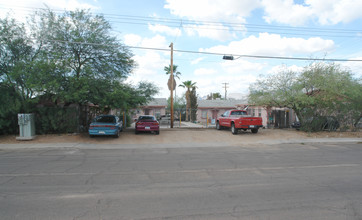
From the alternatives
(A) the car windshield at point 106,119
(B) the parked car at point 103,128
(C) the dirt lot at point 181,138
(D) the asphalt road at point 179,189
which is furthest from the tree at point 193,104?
(D) the asphalt road at point 179,189

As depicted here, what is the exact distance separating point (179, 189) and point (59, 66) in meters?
10.7

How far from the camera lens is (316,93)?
55.0ft

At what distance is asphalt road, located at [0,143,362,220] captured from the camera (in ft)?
12.5

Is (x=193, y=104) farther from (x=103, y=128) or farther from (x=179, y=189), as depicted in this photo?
(x=179, y=189)

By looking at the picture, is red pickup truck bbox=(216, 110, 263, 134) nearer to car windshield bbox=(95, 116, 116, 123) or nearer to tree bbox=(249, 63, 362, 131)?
tree bbox=(249, 63, 362, 131)

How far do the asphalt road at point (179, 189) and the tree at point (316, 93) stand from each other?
9075 millimetres

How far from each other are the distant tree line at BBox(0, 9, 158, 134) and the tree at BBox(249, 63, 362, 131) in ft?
33.2

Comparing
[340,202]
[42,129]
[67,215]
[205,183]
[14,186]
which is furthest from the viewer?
[42,129]

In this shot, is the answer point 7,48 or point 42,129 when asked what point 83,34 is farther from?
point 42,129

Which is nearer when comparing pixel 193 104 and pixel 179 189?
pixel 179 189

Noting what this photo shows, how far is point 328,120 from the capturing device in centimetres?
1734

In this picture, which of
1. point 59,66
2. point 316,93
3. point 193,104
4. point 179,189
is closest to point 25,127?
point 59,66

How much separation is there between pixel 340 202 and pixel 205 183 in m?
2.83

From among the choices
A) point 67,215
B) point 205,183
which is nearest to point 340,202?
point 205,183
